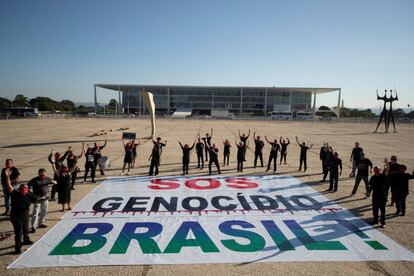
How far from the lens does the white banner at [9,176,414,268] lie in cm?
623

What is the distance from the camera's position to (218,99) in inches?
4665

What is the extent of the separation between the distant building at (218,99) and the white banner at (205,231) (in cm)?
10260

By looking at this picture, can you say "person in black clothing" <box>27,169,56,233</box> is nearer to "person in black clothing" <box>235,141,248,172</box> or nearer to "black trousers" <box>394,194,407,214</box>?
"person in black clothing" <box>235,141,248,172</box>

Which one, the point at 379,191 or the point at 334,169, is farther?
the point at 334,169

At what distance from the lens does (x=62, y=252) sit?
6270 mm

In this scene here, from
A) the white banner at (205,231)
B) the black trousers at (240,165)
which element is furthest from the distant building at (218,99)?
the white banner at (205,231)

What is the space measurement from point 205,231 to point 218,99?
11259 cm

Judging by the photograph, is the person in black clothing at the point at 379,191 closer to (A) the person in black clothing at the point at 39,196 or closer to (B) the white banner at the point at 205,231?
(B) the white banner at the point at 205,231

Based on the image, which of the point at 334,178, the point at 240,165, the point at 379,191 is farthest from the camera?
the point at 240,165

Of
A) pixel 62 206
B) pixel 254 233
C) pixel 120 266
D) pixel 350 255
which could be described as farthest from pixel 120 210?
pixel 350 255

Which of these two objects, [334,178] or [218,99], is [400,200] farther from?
[218,99]

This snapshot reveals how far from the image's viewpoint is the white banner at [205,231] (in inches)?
245

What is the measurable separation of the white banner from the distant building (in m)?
103

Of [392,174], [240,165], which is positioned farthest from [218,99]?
[392,174]
